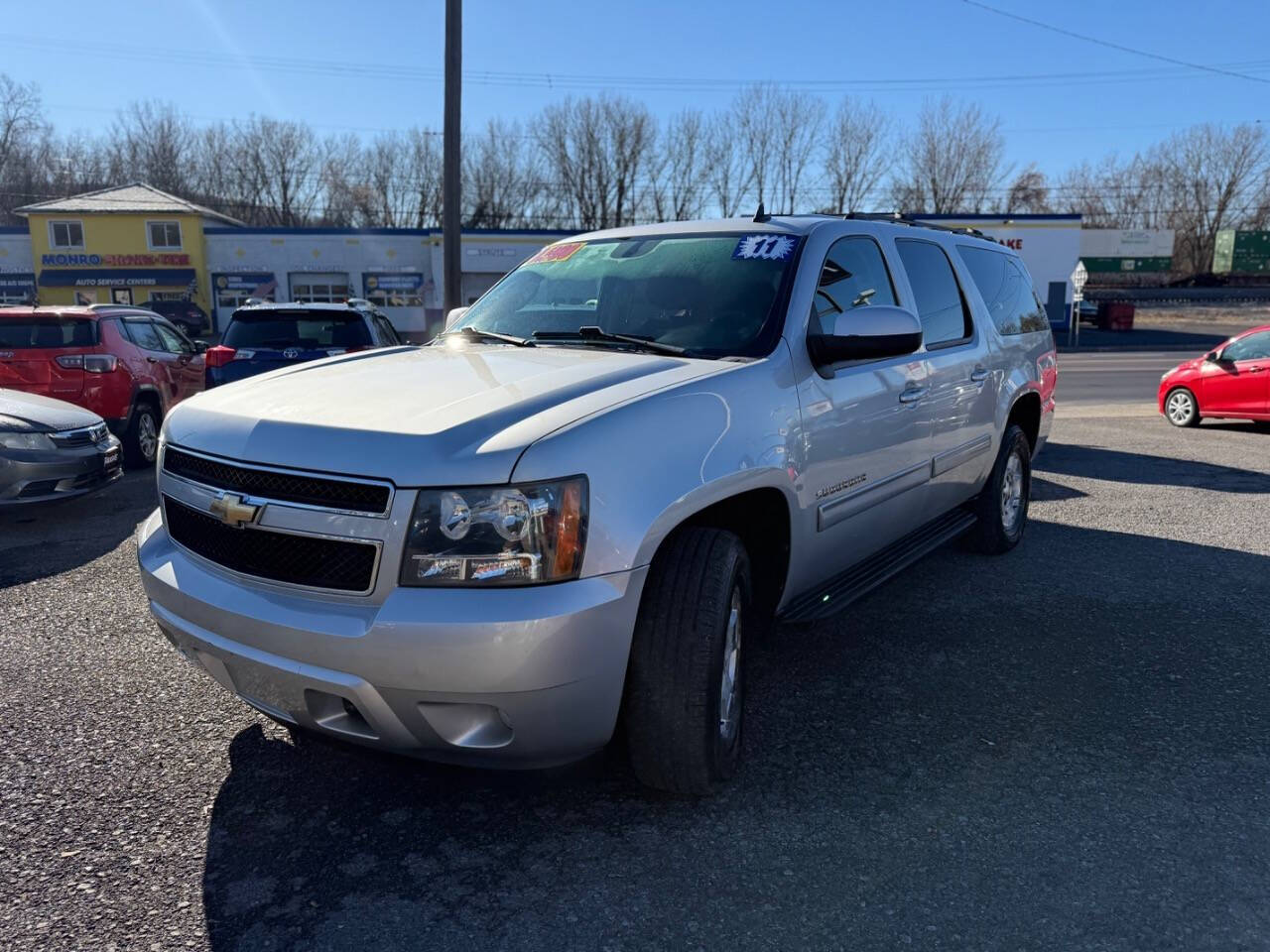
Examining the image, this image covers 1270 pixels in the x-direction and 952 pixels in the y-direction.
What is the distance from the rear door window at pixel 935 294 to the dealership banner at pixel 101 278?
44948 millimetres

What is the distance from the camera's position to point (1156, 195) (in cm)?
8156

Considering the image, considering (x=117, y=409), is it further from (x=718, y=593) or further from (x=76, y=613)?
(x=718, y=593)

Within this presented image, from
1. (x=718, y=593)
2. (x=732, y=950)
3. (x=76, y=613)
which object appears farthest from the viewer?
(x=76, y=613)

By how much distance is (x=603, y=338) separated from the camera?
11.7 feet

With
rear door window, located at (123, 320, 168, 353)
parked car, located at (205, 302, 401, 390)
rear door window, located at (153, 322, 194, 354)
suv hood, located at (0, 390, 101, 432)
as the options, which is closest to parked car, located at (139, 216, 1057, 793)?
suv hood, located at (0, 390, 101, 432)

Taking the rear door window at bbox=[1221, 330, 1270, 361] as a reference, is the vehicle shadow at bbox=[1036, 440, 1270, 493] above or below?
below

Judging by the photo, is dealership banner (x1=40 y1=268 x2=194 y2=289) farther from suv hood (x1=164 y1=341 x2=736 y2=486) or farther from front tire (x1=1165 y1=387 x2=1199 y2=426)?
suv hood (x1=164 y1=341 x2=736 y2=486)

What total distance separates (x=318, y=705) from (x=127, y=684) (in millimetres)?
1819

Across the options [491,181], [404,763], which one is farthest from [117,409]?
[491,181]

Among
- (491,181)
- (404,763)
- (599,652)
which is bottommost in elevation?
(404,763)

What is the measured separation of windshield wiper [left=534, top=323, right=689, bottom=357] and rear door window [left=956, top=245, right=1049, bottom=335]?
2569 mm

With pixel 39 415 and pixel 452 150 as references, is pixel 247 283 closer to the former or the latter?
pixel 452 150

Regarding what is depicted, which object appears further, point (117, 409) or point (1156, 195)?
point (1156, 195)

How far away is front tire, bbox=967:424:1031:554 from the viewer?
219 inches
